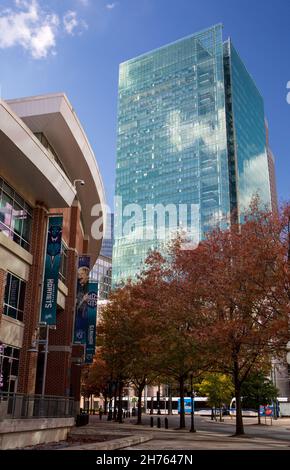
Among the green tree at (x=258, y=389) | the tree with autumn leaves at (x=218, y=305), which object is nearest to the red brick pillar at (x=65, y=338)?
the tree with autumn leaves at (x=218, y=305)

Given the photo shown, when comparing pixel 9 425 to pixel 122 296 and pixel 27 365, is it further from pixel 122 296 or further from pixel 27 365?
pixel 122 296

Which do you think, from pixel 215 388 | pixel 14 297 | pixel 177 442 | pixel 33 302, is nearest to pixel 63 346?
pixel 33 302

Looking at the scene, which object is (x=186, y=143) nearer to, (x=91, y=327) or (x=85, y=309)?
(x=91, y=327)

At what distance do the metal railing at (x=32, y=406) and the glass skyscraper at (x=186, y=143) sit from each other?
127 meters

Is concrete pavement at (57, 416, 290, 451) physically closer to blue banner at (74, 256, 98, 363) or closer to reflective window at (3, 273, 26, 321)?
reflective window at (3, 273, 26, 321)

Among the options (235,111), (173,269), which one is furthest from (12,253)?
(235,111)

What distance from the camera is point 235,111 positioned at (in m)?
167

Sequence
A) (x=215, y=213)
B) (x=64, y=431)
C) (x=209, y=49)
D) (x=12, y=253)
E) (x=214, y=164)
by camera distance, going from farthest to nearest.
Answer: (x=209, y=49), (x=214, y=164), (x=215, y=213), (x=12, y=253), (x=64, y=431)

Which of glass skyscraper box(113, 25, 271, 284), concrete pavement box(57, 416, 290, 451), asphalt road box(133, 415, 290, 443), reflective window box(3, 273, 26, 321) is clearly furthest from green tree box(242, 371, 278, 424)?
glass skyscraper box(113, 25, 271, 284)

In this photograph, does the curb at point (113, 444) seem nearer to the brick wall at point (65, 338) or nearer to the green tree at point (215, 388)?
the brick wall at point (65, 338)

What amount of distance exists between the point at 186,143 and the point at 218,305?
14252 cm

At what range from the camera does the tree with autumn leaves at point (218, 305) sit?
24.9 metres

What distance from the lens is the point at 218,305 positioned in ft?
99.7
